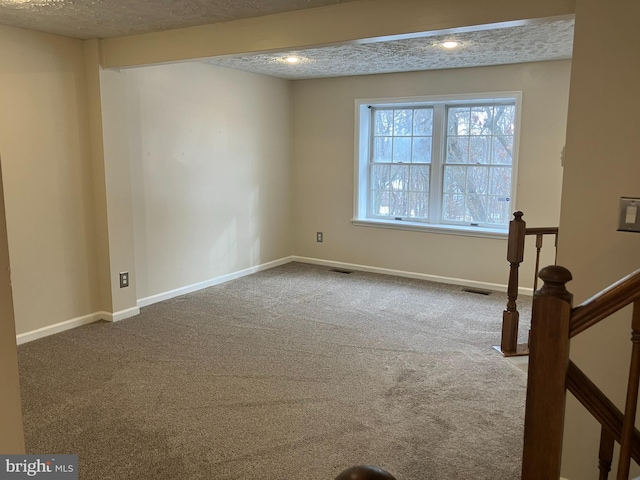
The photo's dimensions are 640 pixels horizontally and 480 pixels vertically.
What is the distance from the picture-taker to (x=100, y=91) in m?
4.27

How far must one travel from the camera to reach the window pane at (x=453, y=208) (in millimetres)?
5898

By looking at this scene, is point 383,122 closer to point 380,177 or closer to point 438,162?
point 380,177

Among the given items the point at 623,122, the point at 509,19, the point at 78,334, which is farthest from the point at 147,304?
the point at 623,122

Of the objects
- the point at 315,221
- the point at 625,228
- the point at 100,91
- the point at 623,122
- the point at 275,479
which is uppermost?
the point at 100,91

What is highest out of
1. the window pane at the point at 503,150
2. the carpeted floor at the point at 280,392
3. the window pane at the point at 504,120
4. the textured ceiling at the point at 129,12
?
the textured ceiling at the point at 129,12

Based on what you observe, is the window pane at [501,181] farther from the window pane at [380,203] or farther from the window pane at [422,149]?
the window pane at [380,203]

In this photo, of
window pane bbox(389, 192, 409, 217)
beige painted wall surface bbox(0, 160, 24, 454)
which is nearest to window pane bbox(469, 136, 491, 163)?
A: window pane bbox(389, 192, 409, 217)

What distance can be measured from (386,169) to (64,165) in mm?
3587

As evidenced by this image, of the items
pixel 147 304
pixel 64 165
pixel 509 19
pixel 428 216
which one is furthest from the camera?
pixel 428 216

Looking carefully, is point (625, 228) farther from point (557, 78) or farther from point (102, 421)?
point (557, 78)

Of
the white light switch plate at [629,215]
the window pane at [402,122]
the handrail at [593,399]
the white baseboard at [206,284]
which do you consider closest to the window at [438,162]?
the window pane at [402,122]

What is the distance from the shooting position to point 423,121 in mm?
5980

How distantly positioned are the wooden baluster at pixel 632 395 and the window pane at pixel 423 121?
16.3 feet

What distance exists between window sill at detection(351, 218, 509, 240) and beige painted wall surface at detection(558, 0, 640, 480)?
3363mm
